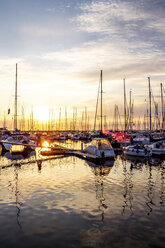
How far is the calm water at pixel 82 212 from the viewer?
888 centimetres

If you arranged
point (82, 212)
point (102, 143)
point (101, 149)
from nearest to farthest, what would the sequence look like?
point (82, 212)
point (101, 149)
point (102, 143)

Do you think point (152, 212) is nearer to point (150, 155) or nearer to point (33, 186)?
point (33, 186)

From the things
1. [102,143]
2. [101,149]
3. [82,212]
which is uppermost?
[102,143]

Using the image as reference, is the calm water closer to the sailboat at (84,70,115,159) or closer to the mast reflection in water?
the mast reflection in water

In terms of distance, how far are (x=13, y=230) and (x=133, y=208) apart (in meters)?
6.24

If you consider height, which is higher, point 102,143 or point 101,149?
point 102,143

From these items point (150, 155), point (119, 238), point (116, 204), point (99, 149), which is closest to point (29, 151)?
point (99, 149)

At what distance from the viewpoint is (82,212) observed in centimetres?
1161

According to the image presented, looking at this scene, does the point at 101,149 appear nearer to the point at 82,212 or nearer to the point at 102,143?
the point at 102,143

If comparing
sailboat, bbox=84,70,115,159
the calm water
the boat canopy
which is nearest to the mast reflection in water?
the calm water

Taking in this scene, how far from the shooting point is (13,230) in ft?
31.7

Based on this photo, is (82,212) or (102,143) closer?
(82,212)

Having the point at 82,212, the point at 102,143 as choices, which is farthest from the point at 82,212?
the point at 102,143

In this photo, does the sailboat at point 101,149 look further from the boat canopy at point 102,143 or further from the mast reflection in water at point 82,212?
the mast reflection in water at point 82,212
